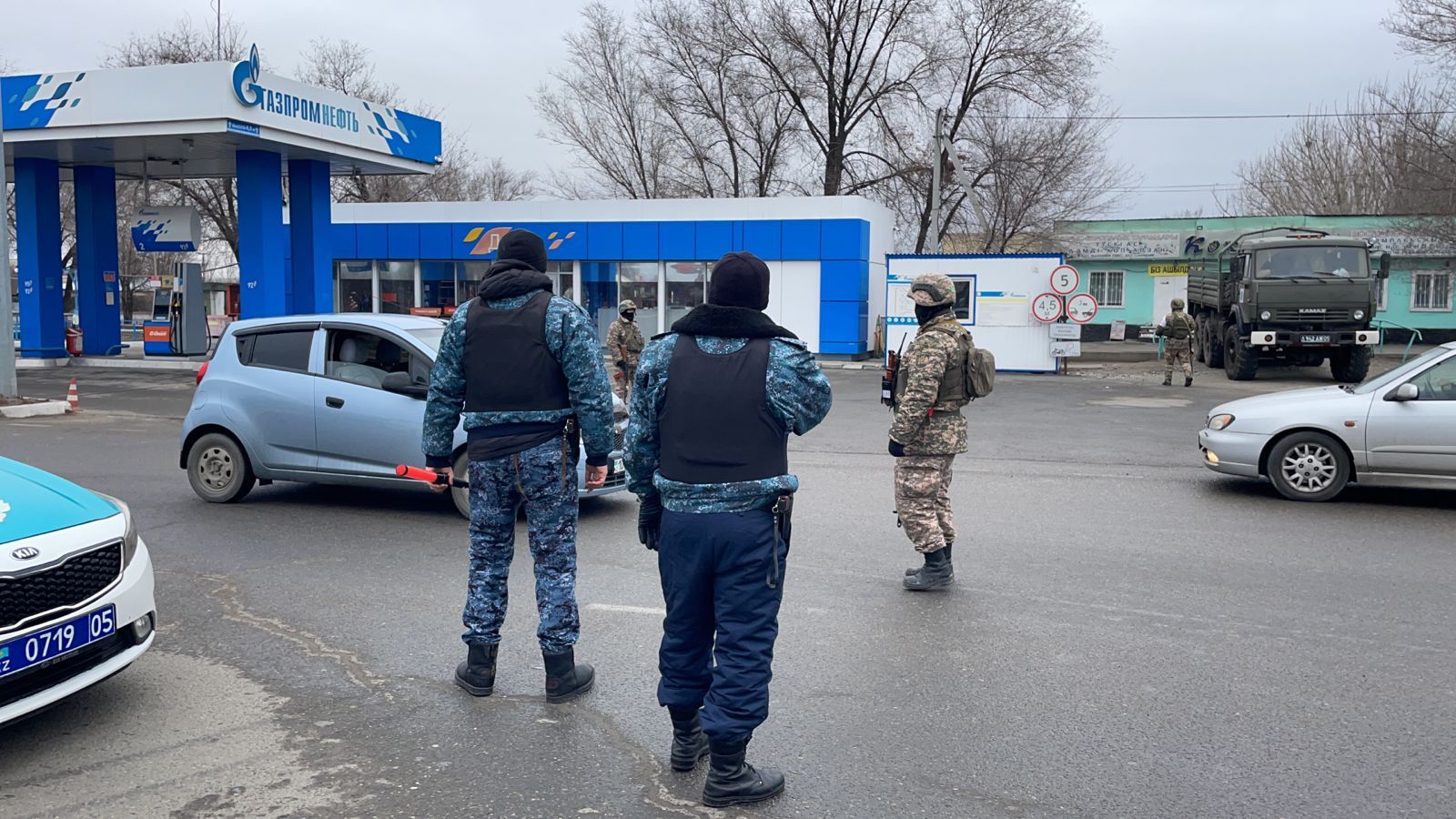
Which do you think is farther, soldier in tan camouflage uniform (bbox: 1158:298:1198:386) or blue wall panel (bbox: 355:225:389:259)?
blue wall panel (bbox: 355:225:389:259)

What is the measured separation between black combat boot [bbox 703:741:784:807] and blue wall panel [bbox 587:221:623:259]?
28809 mm

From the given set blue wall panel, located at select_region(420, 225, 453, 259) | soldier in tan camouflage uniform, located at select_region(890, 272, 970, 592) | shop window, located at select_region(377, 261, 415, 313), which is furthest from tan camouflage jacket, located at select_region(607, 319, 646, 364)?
shop window, located at select_region(377, 261, 415, 313)

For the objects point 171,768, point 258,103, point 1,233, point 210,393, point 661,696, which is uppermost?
point 258,103

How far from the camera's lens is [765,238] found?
30641mm

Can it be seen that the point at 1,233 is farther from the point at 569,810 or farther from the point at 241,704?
the point at 569,810

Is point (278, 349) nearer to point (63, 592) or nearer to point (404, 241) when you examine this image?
point (63, 592)

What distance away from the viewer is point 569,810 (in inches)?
147

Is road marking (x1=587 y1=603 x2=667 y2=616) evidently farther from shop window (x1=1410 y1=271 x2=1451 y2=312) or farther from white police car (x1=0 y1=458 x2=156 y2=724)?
shop window (x1=1410 y1=271 x2=1451 y2=312)

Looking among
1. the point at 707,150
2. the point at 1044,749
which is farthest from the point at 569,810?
the point at 707,150

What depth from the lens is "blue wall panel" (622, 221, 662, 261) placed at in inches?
1247

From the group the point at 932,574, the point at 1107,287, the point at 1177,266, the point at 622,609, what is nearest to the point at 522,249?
the point at 622,609

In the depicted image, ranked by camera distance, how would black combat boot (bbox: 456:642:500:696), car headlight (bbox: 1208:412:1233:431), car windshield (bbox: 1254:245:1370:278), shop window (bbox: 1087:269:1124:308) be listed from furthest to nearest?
shop window (bbox: 1087:269:1124:308), car windshield (bbox: 1254:245:1370:278), car headlight (bbox: 1208:412:1233:431), black combat boot (bbox: 456:642:500:696)

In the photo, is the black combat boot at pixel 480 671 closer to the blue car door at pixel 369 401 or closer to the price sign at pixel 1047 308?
the blue car door at pixel 369 401

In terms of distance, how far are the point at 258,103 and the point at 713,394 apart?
20.9 metres
